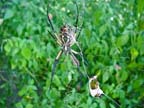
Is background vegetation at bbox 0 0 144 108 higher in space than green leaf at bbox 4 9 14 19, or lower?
lower

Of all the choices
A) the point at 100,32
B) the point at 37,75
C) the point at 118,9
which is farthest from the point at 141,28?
the point at 37,75

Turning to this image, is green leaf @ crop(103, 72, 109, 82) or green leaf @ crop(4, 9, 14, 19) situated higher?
green leaf @ crop(4, 9, 14, 19)

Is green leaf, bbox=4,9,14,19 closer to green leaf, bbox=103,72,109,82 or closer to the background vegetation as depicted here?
the background vegetation

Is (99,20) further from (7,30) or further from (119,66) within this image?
(7,30)

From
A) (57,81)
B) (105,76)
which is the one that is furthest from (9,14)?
(105,76)

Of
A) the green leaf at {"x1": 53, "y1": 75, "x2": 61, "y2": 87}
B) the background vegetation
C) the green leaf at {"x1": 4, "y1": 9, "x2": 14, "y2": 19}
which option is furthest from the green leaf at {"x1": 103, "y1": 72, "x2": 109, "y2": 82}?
the green leaf at {"x1": 4, "y1": 9, "x2": 14, "y2": 19}

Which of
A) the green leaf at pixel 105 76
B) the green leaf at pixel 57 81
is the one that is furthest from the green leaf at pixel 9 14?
the green leaf at pixel 105 76

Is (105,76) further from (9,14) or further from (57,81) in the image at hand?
(9,14)

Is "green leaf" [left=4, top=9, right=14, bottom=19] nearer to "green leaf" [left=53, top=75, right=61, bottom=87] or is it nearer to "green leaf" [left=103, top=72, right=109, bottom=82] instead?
"green leaf" [left=53, top=75, right=61, bottom=87]
